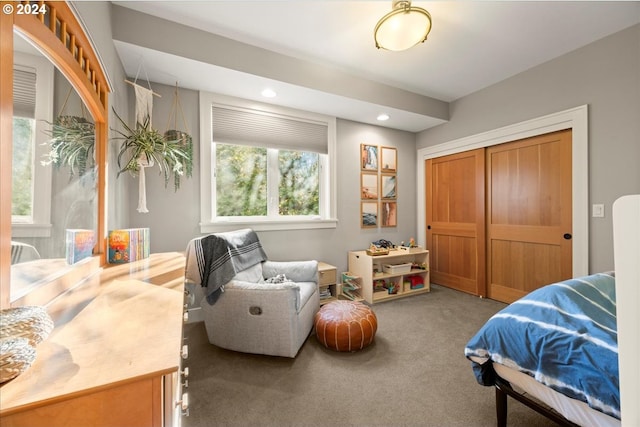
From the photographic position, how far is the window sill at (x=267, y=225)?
2643 mm

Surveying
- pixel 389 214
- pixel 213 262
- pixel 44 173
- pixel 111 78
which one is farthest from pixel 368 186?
pixel 44 173

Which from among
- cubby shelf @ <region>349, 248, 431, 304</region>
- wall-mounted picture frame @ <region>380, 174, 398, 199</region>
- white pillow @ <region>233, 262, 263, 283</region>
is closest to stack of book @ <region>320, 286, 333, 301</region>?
cubby shelf @ <region>349, 248, 431, 304</region>

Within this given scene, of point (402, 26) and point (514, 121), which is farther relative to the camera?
point (514, 121)

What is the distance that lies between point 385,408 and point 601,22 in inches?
131

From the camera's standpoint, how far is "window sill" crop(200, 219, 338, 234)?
2.64 meters

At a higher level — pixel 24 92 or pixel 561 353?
pixel 24 92

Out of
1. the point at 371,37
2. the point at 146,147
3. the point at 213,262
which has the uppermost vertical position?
the point at 371,37

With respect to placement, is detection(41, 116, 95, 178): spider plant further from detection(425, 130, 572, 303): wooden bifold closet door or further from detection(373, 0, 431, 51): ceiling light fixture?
detection(425, 130, 572, 303): wooden bifold closet door

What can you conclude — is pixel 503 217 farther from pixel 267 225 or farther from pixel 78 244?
pixel 78 244

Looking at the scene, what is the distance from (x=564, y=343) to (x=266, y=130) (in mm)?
2880

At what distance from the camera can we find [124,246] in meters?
1.67

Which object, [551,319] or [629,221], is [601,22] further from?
[629,221]

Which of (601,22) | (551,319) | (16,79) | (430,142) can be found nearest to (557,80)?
(601,22)

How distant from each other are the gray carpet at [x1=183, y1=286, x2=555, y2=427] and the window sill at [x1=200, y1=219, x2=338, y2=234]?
3.24 ft
